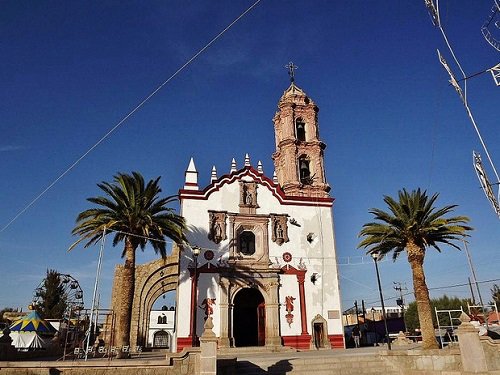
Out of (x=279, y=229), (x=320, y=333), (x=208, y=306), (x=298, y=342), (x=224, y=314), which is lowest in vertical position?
(x=298, y=342)

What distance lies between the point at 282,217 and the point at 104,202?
12.2m

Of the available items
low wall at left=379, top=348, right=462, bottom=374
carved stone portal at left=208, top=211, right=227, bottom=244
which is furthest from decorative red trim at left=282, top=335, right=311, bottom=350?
low wall at left=379, top=348, right=462, bottom=374

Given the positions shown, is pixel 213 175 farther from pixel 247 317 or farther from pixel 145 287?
pixel 145 287

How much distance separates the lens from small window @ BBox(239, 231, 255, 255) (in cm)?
2675

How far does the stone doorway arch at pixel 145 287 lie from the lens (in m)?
38.2

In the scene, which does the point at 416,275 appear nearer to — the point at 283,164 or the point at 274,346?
the point at 274,346

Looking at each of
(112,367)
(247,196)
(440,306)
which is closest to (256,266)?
(247,196)

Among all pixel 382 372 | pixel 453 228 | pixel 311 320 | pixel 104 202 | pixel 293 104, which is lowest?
pixel 382 372

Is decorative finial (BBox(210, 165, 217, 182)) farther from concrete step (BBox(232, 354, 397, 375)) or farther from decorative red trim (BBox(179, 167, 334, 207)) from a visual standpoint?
concrete step (BBox(232, 354, 397, 375))

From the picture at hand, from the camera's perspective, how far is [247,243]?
89.0 feet

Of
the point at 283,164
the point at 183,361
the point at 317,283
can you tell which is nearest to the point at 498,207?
the point at 183,361

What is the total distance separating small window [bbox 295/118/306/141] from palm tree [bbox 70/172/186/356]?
16218 mm

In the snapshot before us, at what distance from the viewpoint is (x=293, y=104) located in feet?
116

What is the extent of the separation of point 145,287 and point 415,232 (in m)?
28.0
